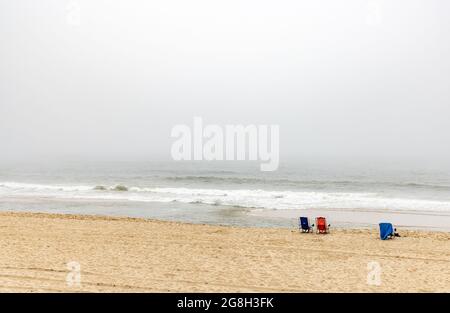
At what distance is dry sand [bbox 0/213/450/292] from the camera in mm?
8320

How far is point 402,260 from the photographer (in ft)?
35.9

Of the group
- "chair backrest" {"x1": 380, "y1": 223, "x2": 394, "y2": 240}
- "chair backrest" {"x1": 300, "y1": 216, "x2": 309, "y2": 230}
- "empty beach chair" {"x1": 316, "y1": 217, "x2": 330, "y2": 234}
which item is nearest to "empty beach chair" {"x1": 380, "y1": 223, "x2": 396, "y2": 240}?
"chair backrest" {"x1": 380, "y1": 223, "x2": 394, "y2": 240}

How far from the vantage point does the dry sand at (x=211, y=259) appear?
27.3ft

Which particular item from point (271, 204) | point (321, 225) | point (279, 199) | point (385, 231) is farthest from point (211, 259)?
point (279, 199)

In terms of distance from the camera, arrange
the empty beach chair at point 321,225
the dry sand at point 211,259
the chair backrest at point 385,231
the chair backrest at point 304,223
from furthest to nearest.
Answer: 1. the chair backrest at point 304,223
2. the empty beach chair at point 321,225
3. the chair backrest at point 385,231
4. the dry sand at point 211,259

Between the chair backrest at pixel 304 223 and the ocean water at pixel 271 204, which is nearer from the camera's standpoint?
the chair backrest at pixel 304 223

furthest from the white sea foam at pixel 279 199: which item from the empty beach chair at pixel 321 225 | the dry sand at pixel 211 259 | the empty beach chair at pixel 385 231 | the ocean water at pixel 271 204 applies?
the empty beach chair at pixel 385 231

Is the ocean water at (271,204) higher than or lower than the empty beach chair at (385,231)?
lower

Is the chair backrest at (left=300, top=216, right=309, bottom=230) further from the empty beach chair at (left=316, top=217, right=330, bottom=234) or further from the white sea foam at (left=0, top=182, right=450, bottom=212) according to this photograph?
the white sea foam at (left=0, top=182, right=450, bottom=212)

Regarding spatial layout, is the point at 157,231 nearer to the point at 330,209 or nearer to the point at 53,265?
the point at 53,265

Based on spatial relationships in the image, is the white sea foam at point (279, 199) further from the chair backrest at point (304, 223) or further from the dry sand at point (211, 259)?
the dry sand at point (211, 259)

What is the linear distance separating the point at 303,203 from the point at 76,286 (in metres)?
22.3

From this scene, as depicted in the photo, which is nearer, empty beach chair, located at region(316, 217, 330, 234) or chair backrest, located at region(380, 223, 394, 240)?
chair backrest, located at region(380, 223, 394, 240)
